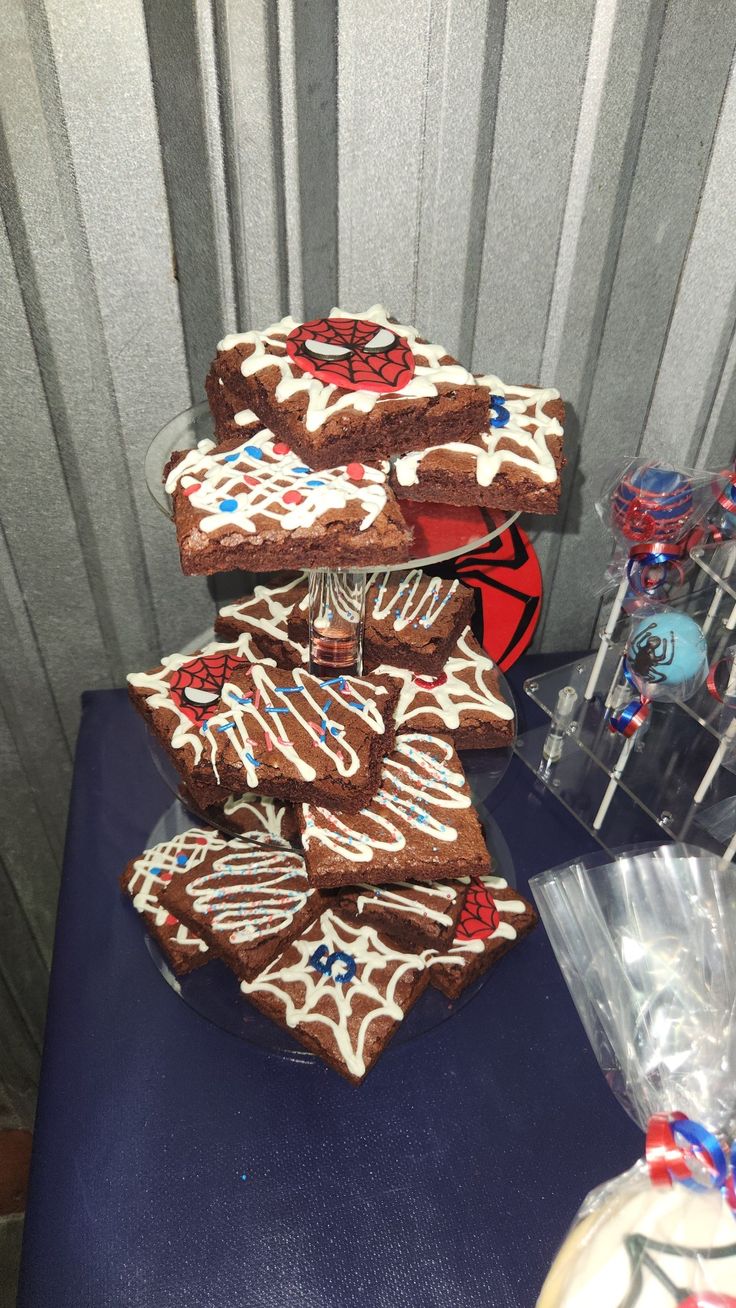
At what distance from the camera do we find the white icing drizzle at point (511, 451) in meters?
1.36

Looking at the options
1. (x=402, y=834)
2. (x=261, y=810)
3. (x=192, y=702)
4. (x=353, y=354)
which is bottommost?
(x=261, y=810)

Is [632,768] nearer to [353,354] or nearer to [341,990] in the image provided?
[341,990]

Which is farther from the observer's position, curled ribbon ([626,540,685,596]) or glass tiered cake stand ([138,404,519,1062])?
curled ribbon ([626,540,685,596])

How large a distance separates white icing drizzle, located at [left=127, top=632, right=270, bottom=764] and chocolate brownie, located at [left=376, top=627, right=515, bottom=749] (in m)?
0.26

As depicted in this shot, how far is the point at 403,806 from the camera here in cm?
153

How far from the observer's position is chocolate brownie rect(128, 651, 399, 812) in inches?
Result: 56.8

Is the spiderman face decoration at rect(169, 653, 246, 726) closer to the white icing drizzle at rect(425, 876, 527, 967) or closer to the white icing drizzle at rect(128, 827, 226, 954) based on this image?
the white icing drizzle at rect(128, 827, 226, 954)

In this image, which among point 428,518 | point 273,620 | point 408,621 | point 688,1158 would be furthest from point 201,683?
point 688,1158

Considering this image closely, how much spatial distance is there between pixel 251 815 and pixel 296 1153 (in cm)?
57

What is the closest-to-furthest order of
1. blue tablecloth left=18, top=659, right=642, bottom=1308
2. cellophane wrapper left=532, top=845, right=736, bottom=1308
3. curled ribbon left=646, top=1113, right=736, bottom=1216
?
curled ribbon left=646, top=1113, right=736, bottom=1216
cellophane wrapper left=532, top=845, right=736, bottom=1308
blue tablecloth left=18, top=659, right=642, bottom=1308

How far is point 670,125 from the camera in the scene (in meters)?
1.60

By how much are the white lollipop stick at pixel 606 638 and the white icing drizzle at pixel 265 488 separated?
60 cm

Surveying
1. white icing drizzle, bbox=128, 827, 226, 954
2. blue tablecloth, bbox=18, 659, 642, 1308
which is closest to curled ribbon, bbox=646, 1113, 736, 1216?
blue tablecloth, bbox=18, 659, 642, 1308

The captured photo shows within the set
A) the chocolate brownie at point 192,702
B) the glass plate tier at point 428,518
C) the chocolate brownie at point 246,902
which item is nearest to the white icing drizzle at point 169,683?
the chocolate brownie at point 192,702
